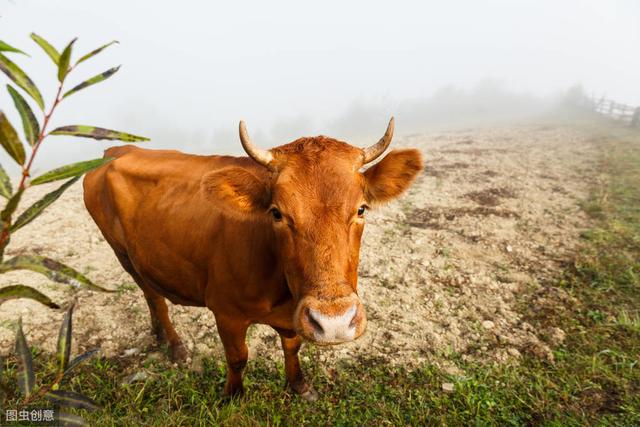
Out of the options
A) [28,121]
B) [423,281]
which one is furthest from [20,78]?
[423,281]

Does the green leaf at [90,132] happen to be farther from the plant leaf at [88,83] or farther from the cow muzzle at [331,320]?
the cow muzzle at [331,320]

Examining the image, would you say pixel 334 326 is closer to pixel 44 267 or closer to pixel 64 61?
pixel 44 267

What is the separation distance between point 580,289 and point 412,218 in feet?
10.7

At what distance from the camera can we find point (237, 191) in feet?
8.61

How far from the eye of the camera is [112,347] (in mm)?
4004

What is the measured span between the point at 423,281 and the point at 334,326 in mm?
3578

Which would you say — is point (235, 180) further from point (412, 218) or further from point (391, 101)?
point (391, 101)

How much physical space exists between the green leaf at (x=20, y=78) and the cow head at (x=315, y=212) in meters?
1.38

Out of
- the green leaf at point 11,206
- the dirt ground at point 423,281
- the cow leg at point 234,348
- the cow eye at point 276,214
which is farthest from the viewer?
the dirt ground at point 423,281

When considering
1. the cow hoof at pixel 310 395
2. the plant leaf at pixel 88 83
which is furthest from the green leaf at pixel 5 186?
the cow hoof at pixel 310 395

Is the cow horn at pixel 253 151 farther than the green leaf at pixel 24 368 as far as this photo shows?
Yes

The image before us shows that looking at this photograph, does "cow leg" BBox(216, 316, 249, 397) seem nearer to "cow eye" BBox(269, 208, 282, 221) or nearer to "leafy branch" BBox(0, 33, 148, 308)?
"cow eye" BBox(269, 208, 282, 221)

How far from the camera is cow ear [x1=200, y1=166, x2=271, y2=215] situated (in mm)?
2562

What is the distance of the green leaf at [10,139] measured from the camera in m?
0.83
